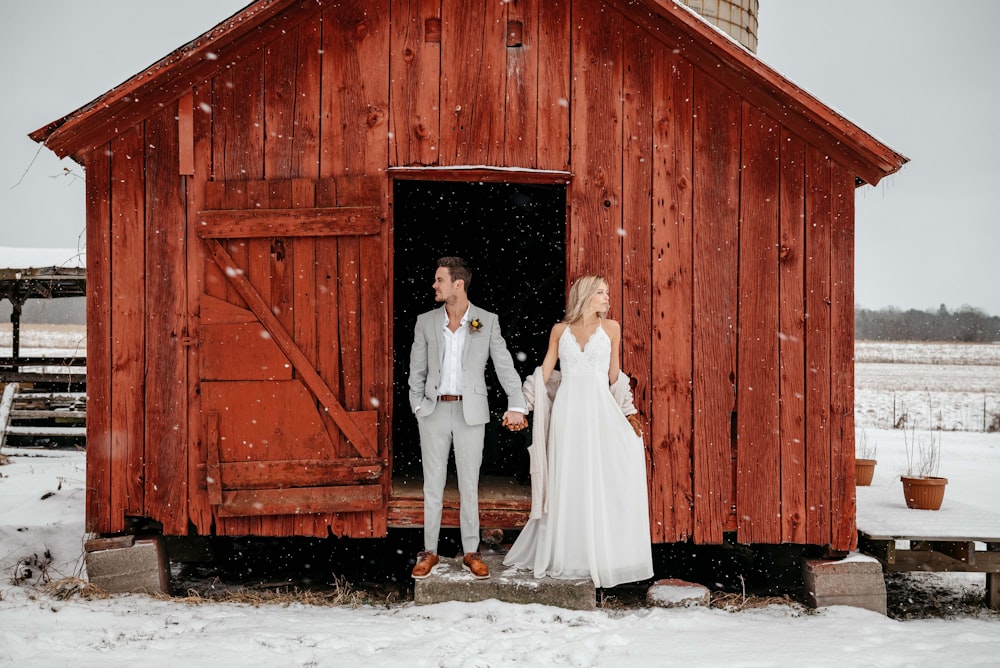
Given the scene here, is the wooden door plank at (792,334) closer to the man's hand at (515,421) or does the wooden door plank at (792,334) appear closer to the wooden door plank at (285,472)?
the man's hand at (515,421)

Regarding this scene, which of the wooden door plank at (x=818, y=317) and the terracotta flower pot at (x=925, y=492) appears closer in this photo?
the wooden door plank at (x=818, y=317)

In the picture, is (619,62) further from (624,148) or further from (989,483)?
(989,483)

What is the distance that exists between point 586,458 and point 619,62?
9.46 ft

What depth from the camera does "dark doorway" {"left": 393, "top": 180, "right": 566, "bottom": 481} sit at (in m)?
10.1

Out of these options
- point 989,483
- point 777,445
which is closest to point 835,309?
point 777,445

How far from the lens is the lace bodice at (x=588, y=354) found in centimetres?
523

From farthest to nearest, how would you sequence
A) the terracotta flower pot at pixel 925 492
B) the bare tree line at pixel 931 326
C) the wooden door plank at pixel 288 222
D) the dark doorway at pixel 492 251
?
A: the bare tree line at pixel 931 326 → the dark doorway at pixel 492 251 → the terracotta flower pot at pixel 925 492 → the wooden door plank at pixel 288 222

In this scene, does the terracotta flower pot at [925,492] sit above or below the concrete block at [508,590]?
above

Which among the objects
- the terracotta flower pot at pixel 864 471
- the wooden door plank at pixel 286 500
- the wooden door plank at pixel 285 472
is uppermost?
the wooden door plank at pixel 285 472

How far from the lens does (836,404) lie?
5.51 m

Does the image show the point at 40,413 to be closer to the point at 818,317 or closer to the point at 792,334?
the point at 792,334

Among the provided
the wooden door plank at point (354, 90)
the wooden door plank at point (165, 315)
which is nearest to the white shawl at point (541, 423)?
the wooden door plank at point (354, 90)

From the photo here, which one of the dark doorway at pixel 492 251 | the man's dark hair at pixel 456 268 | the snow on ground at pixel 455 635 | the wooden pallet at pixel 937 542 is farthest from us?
the dark doorway at pixel 492 251

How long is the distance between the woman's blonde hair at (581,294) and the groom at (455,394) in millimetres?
544
